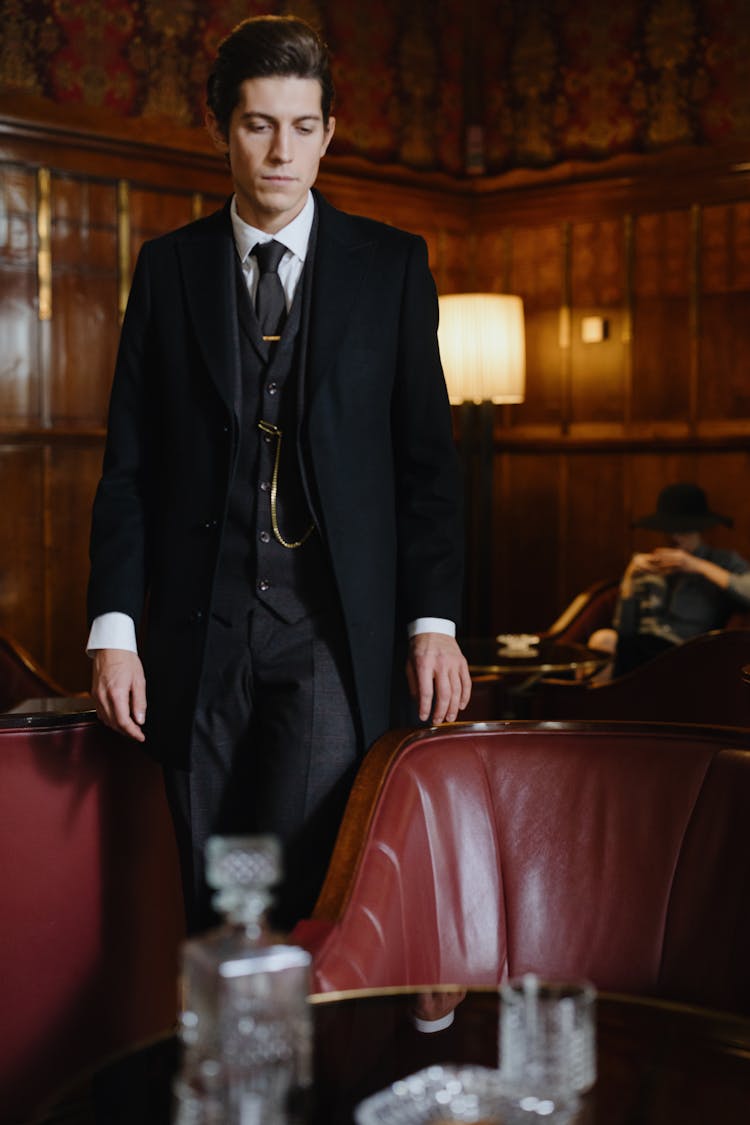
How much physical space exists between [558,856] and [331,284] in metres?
0.85

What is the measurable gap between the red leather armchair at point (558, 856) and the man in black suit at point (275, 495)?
0.11 metres

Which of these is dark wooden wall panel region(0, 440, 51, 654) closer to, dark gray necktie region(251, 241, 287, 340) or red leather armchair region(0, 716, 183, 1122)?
red leather armchair region(0, 716, 183, 1122)

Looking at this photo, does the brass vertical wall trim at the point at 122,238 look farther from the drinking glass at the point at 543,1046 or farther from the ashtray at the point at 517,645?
the drinking glass at the point at 543,1046

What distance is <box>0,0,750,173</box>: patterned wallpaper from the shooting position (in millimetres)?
6000

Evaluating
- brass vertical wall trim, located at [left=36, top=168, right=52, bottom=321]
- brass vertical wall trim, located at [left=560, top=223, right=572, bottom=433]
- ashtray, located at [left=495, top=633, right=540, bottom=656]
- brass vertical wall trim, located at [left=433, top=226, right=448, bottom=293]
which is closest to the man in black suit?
ashtray, located at [left=495, top=633, right=540, bottom=656]

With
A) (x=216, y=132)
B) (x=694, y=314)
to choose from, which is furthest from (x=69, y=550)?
(x=216, y=132)

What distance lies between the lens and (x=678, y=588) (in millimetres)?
5281

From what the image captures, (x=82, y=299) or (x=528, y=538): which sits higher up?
(x=82, y=299)

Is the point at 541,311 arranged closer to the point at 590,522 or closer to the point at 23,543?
the point at 590,522

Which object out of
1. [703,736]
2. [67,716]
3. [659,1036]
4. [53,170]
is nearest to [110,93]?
[53,170]

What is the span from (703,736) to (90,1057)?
1181 millimetres

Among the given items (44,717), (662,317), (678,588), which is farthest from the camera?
(662,317)

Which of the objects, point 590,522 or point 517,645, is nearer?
point 517,645

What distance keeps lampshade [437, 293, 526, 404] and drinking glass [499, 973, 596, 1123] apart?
5.02 meters
